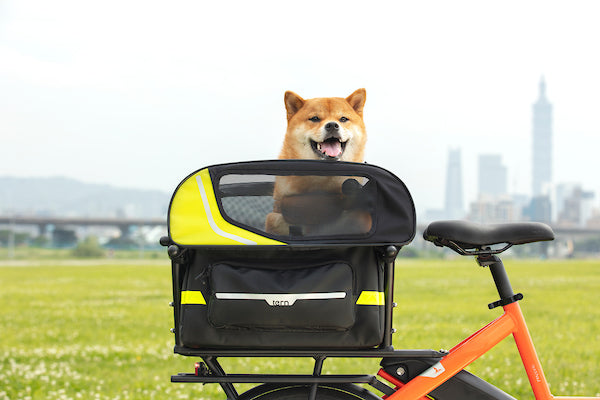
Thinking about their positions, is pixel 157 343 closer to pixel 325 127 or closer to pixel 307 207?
pixel 325 127

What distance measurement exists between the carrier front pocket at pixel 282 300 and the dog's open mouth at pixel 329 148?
1.01 metres

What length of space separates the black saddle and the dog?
0.38m

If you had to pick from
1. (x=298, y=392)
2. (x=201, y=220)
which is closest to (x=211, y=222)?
(x=201, y=220)

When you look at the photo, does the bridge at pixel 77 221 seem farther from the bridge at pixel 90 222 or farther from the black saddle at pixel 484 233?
the black saddle at pixel 484 233

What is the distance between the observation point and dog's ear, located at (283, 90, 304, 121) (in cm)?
333

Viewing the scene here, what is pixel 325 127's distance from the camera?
3160 millimetres

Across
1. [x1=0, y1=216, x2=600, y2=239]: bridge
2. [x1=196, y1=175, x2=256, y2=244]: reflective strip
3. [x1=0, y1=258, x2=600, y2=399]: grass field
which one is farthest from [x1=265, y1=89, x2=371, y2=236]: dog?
[x1=0, y1=216, x2=600, y2=239]: bridge

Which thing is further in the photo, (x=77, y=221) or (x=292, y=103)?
(x=77, y=221)

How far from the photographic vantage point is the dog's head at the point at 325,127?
10.5 feet

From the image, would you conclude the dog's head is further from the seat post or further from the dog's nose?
the seat post

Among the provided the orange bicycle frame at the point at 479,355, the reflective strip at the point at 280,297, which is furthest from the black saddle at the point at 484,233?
the reflective strip at the point at 280,297

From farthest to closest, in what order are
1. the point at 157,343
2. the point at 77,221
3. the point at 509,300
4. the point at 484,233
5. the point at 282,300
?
the point at 77,221, the point at 157,343, the point at 509,300, the point at 484,233, the point at 282,300

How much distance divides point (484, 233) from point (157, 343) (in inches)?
238

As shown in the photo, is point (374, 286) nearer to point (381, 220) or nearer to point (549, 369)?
point (381, 220)
